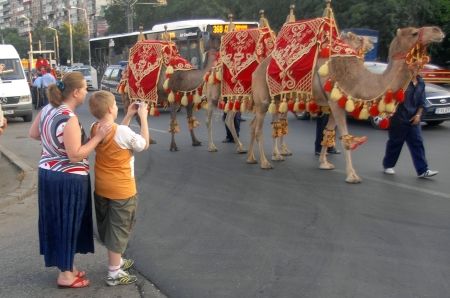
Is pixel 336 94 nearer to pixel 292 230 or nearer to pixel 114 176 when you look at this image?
pixel 292 230

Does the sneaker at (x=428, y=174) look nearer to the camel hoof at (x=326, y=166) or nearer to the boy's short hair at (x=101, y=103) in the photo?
the camel hoof at (x=326, y=166)

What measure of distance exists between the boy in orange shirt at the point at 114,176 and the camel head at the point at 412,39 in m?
4.40

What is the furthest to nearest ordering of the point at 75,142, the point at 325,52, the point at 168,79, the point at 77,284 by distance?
the point at 168,79 < the point at 325,52 < the point at 77,284 < the point at 75,142

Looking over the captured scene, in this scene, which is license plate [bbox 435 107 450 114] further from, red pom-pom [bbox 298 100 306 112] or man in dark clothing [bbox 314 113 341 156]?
red pom-pom [bbox 298 100 306 112]

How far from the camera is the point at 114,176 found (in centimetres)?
454

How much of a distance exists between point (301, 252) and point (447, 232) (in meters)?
1.64

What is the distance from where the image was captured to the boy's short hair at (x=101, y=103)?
4406mm

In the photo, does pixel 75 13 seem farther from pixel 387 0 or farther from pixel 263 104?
pixel 263 104

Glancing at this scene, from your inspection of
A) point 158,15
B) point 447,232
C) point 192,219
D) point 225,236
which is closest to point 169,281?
point 225,236

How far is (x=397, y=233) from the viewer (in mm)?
5941

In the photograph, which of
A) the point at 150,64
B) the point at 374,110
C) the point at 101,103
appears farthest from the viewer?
the point at 150,64

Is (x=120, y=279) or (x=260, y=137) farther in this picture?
(x=260, y=137)

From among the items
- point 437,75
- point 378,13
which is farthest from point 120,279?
point 378,13

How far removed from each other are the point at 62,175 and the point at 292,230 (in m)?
2.69
